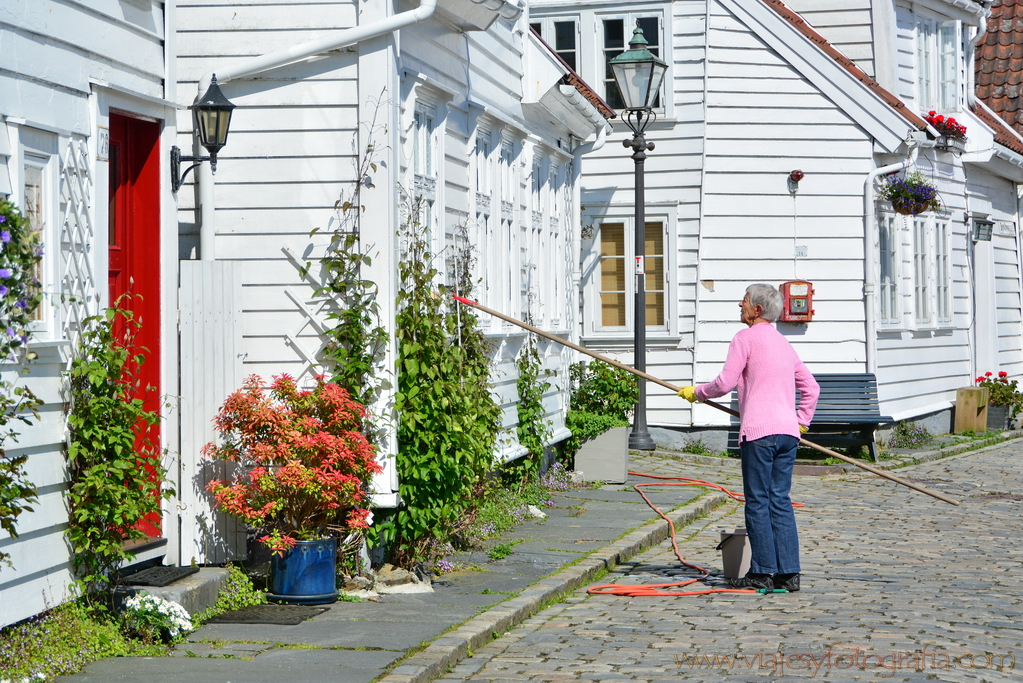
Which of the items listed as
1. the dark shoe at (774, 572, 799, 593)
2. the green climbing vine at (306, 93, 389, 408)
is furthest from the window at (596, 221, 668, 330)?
the green climbing vine at (306, 93, 389, 408)

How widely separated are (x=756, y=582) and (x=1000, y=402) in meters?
13.0

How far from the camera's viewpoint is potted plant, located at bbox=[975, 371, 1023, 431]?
64.6 feet

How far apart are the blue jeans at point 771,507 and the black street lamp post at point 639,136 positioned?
6.29m

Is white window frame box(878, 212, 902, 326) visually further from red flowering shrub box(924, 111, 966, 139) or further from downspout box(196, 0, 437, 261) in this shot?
downspout box(196, 0, 437, 261)

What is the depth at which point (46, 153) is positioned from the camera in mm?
6227

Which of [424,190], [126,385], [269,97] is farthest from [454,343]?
[126,385]

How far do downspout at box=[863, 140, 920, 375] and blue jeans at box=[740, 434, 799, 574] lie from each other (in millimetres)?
8650

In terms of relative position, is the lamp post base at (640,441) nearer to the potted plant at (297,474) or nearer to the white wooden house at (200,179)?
the white wooden house at (200,179)

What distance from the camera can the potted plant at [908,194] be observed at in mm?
16375

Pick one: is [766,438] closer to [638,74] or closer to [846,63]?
[638,74]

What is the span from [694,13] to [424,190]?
8.87 m

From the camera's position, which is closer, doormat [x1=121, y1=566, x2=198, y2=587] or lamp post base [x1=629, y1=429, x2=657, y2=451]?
doormat [x1=121, y1=566, x2=198, y2=587]

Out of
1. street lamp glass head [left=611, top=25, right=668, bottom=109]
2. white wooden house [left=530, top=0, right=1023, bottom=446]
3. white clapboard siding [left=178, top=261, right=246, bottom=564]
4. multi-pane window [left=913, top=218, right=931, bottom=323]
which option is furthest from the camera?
multi-pane window [left=913, top=218, right=931, bottom=323]

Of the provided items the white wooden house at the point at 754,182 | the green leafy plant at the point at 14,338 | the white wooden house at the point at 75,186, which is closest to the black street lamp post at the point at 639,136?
the white wooden house at the point at 754,182
